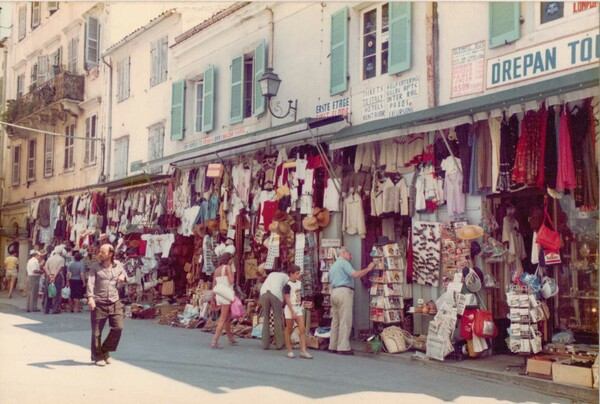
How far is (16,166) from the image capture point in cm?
3056

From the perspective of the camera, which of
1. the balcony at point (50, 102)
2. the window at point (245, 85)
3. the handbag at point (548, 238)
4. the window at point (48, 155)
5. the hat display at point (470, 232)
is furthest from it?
the window at point (48, 155)

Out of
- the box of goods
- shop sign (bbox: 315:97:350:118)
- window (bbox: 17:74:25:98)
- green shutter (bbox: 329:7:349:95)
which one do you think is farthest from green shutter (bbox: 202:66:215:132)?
window (bbox: 17:74:25:98)

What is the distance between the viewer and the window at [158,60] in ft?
66.0

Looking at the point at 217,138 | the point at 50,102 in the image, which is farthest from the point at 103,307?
the point at 50,102

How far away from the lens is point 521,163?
9344mm

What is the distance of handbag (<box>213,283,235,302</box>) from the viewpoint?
11977 mm

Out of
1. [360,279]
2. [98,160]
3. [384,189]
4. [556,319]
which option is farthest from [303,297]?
[98,160]

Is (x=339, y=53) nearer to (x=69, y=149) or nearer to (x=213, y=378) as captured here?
(x=213, y=378)

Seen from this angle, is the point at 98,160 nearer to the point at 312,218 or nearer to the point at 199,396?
the point at 312,218

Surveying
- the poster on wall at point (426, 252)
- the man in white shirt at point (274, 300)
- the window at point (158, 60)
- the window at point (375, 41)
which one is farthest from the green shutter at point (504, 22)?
the window at point (158, 60)

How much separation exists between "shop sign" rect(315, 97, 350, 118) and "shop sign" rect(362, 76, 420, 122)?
51cm

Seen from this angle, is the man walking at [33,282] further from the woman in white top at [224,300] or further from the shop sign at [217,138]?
the woman in white top at [224,300]

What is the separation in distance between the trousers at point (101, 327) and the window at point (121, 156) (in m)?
12.8

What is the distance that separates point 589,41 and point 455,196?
9.68 ft
